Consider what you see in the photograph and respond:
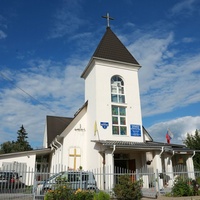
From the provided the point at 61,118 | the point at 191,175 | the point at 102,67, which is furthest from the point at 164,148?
the point at 61,118

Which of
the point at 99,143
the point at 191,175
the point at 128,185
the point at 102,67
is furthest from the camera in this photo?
the point at 102,67

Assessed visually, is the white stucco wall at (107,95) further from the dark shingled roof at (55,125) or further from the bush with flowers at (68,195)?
the dark shingled roof at (55,125)

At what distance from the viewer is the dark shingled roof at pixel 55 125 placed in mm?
25438

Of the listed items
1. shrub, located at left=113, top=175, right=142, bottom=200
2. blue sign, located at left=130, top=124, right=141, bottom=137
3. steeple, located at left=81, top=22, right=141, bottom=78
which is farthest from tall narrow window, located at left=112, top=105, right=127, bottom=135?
shrub, located at left=113, top=175, right=142, bottom=200

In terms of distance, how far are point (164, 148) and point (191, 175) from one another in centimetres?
344

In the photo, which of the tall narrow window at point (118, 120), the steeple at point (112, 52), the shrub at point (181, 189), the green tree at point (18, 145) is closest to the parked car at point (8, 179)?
the tall narrow window at point (118, 120)

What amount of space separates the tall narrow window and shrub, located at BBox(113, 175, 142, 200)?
274 inches

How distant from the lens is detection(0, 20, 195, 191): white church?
16891 millimetres

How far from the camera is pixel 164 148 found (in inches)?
634

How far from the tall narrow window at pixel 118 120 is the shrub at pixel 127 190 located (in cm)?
696

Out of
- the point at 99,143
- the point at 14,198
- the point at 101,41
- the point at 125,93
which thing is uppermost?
the point at 101,41

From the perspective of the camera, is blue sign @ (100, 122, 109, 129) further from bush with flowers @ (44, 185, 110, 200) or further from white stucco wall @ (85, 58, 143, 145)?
bush with flowers @ (44, 185, 110, 200)

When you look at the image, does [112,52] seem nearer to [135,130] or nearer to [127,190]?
[135,130]

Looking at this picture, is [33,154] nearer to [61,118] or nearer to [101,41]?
[61,118]
